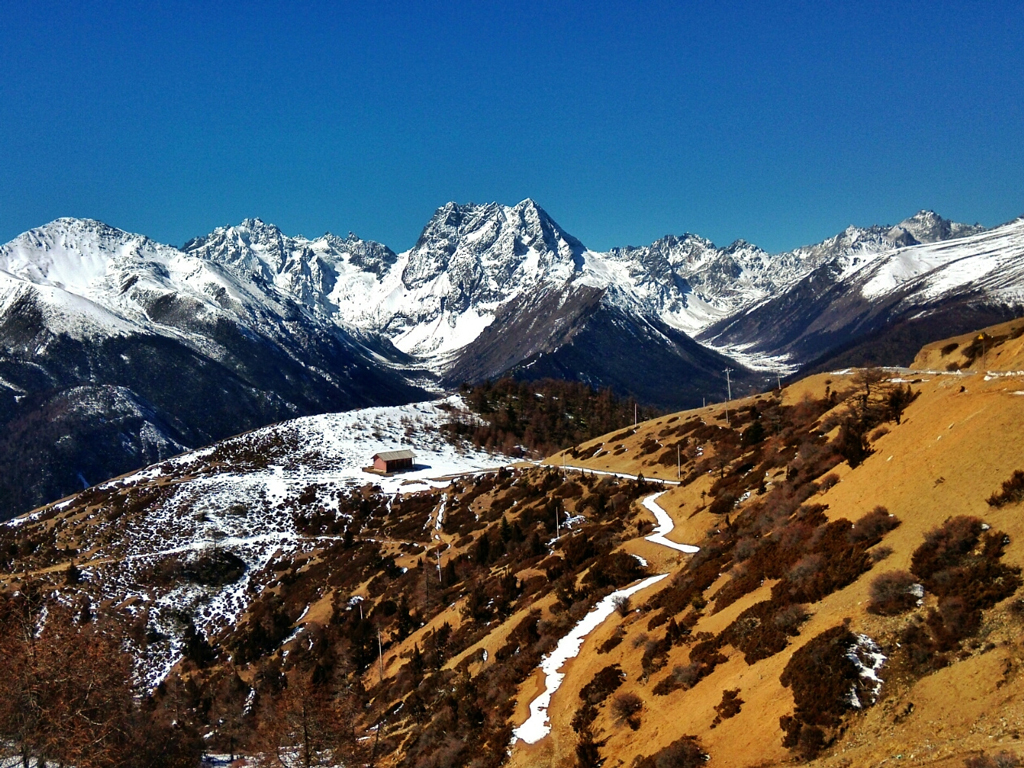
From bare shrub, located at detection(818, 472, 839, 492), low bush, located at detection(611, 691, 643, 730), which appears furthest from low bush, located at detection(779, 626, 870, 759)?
bare shrub, located at detection(818, 472, 839, 492)

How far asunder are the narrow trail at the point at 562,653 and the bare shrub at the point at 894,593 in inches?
500

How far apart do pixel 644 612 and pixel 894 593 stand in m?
13.1

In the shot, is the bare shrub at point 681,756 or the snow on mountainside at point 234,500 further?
the snow on mountainside at point 234,500

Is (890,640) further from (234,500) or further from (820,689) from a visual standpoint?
(234,500)

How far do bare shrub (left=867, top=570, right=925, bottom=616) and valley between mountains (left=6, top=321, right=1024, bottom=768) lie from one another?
0.06 meters

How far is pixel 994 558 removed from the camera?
63.4 ft

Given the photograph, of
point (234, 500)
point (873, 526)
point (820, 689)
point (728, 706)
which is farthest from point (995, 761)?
point (234, 500)

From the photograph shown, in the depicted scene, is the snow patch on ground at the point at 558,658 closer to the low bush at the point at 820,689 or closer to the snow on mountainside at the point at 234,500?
the low bush at the point at 820,689

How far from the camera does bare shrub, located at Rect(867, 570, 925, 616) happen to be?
19797 millimetres

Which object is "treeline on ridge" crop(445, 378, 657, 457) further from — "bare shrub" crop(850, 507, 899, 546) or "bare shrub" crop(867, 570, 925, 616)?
"bare shrub" crop(867, 570, 925, 616)

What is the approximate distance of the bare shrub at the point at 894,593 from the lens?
19.8 m

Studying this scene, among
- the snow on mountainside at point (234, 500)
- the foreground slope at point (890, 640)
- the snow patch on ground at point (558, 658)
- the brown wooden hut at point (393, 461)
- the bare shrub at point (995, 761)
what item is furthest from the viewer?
the brown wooden hut at point (393, 461)

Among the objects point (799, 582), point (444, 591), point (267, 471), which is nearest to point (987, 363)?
point (799, 582)

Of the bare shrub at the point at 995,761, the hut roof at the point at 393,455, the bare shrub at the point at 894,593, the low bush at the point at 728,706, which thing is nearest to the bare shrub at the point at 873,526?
the bare shrub at the point at 894,593
